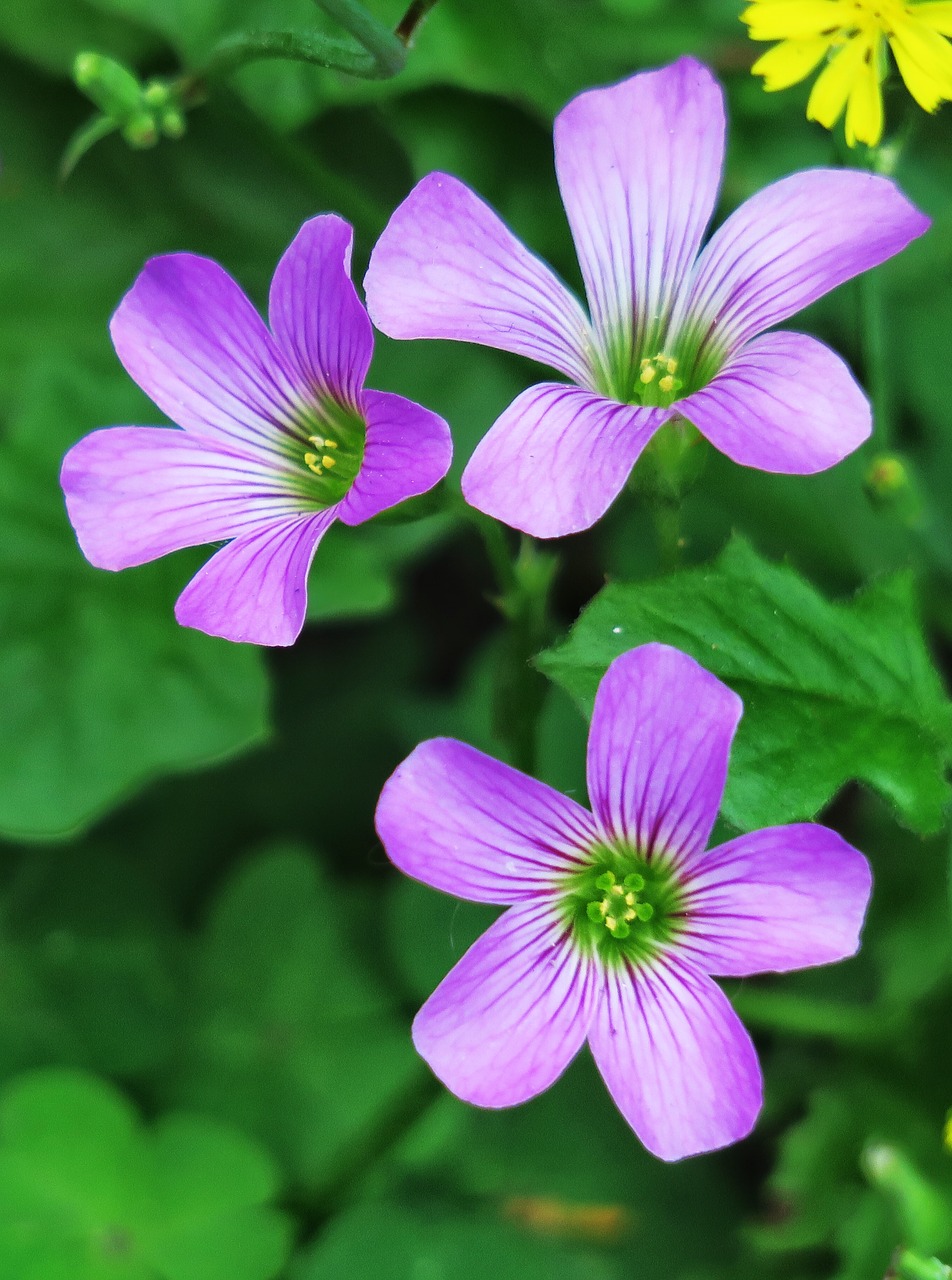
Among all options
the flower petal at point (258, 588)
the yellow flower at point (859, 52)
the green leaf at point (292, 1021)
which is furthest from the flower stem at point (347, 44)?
the green leaf at point (292, 1021)

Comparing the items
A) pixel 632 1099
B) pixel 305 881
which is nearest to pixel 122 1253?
pixel 305 881

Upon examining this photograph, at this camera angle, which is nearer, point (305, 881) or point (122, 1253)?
point (122, 1253)

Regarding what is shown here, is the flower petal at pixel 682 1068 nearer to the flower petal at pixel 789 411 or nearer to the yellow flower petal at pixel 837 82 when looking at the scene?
the flower petal at pixel 789 411

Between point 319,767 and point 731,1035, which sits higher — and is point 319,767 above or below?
below

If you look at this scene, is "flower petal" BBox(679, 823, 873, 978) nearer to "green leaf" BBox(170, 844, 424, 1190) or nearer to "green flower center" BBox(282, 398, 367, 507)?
"green flower center" BBox(282, 398, 367, 507)

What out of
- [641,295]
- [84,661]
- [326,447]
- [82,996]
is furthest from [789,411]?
[82,996]

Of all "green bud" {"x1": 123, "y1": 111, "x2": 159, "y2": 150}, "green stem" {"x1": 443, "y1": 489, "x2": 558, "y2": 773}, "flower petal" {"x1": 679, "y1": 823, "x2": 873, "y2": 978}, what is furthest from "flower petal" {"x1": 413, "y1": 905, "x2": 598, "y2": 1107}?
"green bud" {"x1": 123, "y1": 111, "x2": 159, "y2": 150}

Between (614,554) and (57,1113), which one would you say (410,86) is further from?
(57,1113)
